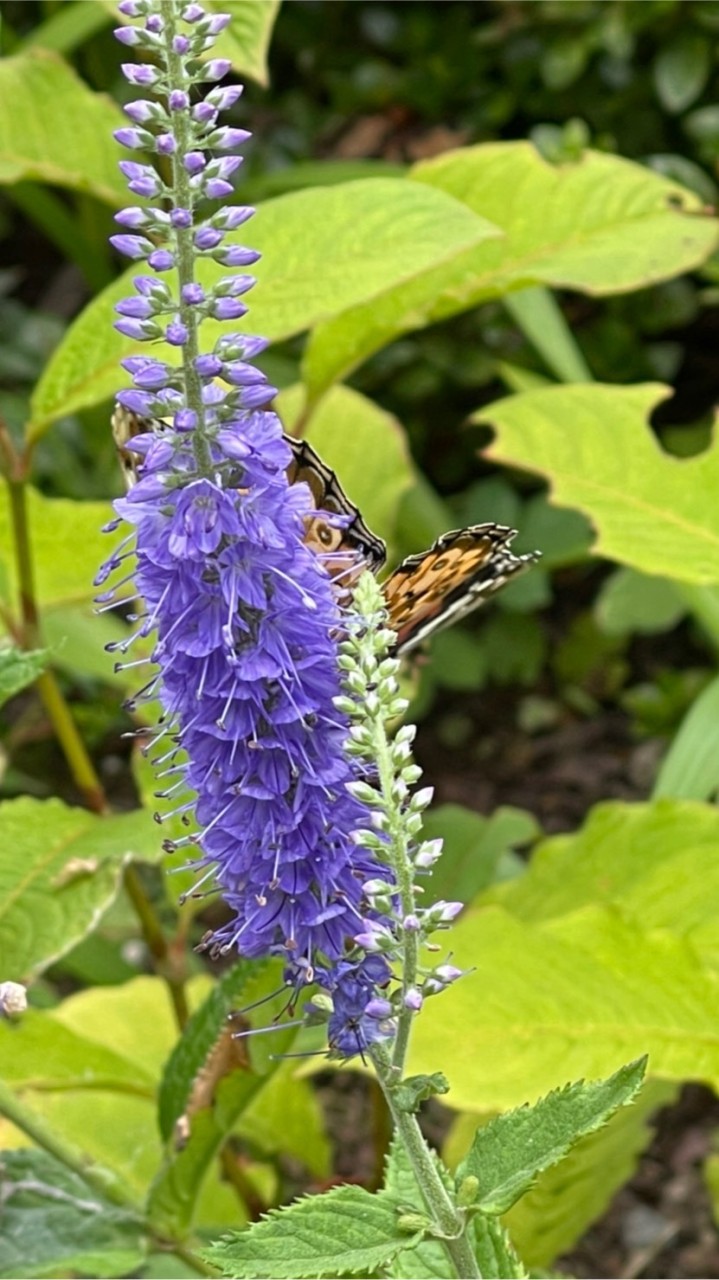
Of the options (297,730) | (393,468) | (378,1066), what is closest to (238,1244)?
(378,1066)

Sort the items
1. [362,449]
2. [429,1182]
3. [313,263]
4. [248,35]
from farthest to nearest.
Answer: [362,449] < [313,263] < [248,35] < [429,1182]

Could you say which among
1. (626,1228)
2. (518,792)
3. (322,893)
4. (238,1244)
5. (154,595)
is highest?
(154,595)

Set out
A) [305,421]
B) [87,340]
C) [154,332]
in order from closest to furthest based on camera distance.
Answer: [154,332], [87,340], [305,421]

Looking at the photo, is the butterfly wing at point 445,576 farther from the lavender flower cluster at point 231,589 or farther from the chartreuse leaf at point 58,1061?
the chartreuse leaf at point 58,1061

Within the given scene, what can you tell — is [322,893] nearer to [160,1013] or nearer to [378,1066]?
[378,1066]

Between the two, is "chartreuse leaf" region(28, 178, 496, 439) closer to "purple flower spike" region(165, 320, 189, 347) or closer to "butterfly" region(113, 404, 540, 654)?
"butterfly" region(113, 404, 540, 654)

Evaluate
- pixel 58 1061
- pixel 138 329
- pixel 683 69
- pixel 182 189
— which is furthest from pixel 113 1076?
pixel 683 69

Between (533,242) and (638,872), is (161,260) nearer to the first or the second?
(533,242)
